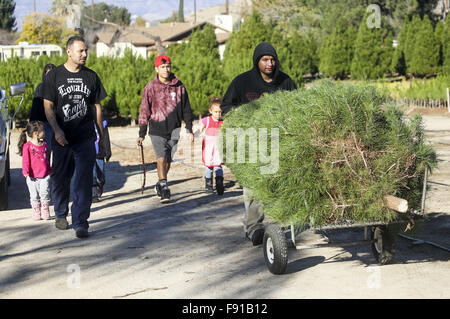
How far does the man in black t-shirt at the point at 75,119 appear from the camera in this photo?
281 inches

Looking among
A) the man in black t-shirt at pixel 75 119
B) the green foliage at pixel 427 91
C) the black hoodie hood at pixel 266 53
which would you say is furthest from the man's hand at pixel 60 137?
the green foliage at pixel 427 91

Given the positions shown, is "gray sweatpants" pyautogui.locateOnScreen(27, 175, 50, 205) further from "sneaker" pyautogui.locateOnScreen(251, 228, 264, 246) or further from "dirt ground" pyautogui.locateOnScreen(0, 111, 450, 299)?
"sneaker" pyautogui.locateOnScreen(251, 228, 264, 246)

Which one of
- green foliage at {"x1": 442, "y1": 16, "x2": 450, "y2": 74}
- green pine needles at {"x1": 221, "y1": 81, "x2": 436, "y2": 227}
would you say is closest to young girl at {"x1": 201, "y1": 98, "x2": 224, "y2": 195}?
green pine needles at {"x1": 221, "y1": 81, "x2": 436, "y2": 227}

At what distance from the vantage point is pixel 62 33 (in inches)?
3078

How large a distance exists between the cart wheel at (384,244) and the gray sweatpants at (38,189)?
415cm

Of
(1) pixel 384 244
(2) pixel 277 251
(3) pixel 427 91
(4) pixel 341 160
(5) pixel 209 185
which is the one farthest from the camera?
(3) pixel 427 91

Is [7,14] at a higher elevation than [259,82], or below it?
higher

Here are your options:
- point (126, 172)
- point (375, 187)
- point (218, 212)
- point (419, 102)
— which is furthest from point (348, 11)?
point (375, 187)

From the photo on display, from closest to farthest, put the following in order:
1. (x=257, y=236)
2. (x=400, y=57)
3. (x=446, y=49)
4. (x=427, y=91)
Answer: (x=257, y=236) → (x=427, y=91) → (x=446, y=49) → (x=400, y=57)

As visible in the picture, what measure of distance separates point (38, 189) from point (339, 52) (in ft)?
104

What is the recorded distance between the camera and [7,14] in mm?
82625

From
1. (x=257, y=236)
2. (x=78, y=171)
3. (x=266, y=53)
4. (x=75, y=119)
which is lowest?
(x=257, y=236)

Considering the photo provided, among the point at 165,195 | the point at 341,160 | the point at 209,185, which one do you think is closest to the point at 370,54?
the point at 209,185

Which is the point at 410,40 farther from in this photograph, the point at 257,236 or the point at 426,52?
the point at 257,236
